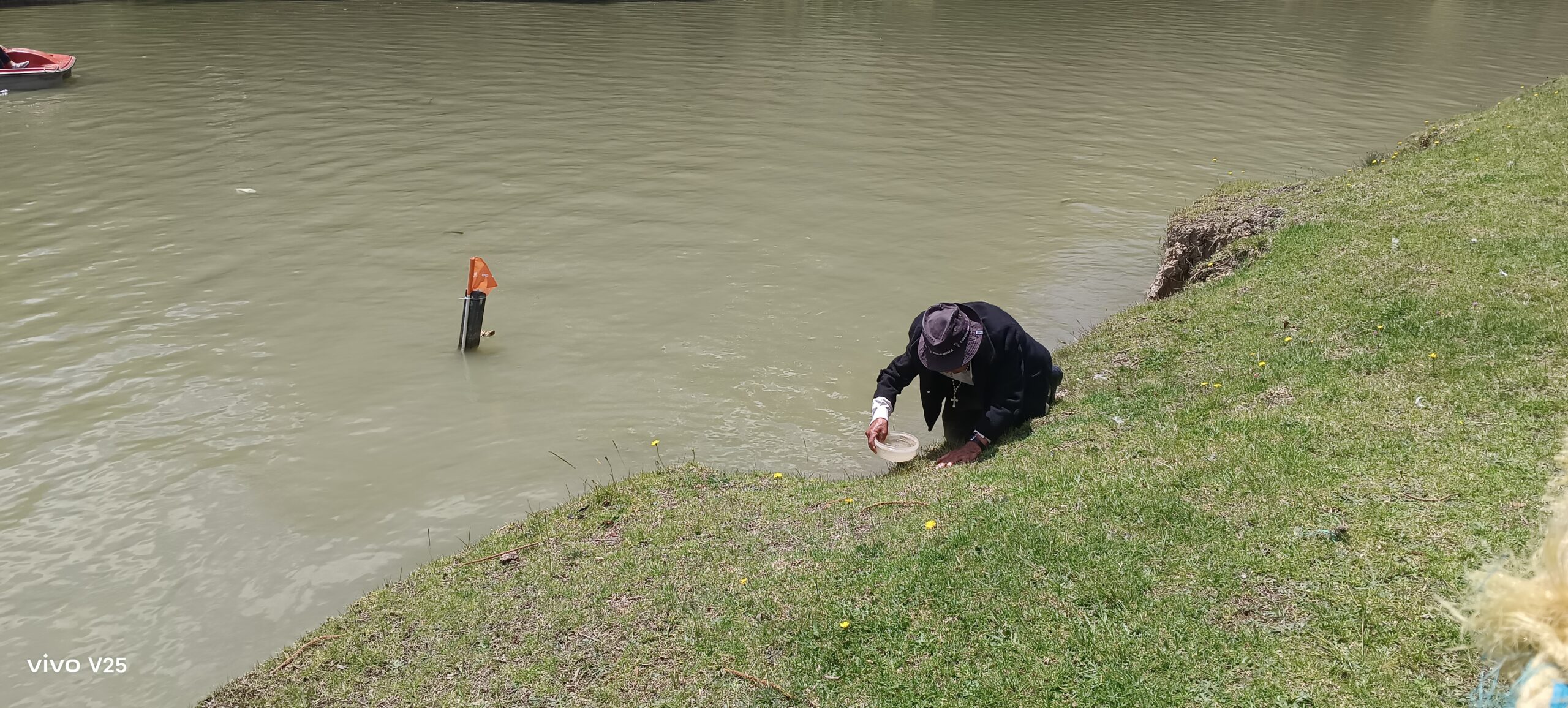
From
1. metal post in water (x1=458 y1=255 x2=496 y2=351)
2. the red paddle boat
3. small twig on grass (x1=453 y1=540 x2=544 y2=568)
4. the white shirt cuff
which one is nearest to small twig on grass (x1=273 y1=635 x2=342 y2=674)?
small twig on grass (x1=453 y1=540 x2=544 y2=568)

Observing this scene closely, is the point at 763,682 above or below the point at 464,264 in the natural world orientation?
above

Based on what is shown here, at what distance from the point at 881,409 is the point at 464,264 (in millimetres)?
7229

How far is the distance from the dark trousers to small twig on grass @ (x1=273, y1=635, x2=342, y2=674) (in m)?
3.98

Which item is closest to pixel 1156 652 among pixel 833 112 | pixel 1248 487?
pixel 1248 487

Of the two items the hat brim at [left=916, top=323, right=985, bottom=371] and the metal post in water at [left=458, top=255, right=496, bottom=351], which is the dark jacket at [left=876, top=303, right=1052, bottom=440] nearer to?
the hat brim at [left=916, top=323, right=985, bottom=371]

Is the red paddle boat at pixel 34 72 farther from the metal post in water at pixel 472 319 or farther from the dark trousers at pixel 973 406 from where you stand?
the dark trousers at pixel 973 406

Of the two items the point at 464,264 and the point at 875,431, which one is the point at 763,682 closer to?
the point at 875,431

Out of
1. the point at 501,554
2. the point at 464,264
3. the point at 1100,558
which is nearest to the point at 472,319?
the point at 464,264

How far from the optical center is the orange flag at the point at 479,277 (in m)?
9.44

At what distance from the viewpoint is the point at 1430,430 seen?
5.64m

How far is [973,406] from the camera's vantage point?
7184mm

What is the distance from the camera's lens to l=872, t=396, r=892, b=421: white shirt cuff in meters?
6.85

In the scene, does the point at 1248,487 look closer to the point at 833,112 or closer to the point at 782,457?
the point at 782,457

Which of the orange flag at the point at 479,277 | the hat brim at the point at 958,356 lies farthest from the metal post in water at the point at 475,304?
the hat brim at the point at 958,356
